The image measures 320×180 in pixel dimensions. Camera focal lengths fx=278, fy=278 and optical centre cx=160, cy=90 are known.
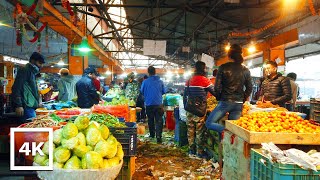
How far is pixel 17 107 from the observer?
557 cm

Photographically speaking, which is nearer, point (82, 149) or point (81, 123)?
Answer: point (82, 149)

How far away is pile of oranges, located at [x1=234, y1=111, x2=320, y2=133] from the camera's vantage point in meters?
3.84

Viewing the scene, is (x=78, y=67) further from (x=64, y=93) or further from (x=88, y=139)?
(x=88, y=139)

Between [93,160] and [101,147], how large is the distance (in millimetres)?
221

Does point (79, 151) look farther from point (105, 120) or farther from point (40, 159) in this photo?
point (105, 120)

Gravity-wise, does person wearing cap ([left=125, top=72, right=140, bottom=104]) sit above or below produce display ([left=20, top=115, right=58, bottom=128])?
above

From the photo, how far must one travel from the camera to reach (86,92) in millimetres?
7699

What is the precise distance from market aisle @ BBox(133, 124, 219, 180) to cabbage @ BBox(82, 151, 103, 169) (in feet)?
10.6

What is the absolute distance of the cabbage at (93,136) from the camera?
2968mm

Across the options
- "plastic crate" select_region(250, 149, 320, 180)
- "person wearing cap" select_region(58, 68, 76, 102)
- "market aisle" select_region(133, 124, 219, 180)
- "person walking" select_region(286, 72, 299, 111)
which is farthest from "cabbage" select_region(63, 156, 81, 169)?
"person wearing cap" select_region(58, 68, 76, 102)

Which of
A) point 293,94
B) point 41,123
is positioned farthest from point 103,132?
point 293,94

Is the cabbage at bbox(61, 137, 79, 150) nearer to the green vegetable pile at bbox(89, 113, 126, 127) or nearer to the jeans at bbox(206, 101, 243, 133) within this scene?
the green vegetable pile at bbox(89, 113, 126, 127)

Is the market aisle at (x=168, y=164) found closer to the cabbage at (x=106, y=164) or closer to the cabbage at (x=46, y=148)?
the cabbage at (x=106, y=164)

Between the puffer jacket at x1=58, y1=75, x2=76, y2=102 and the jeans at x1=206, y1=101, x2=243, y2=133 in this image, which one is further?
the puffer jacket at x1=58, y1=75, x2=76, y2=102
